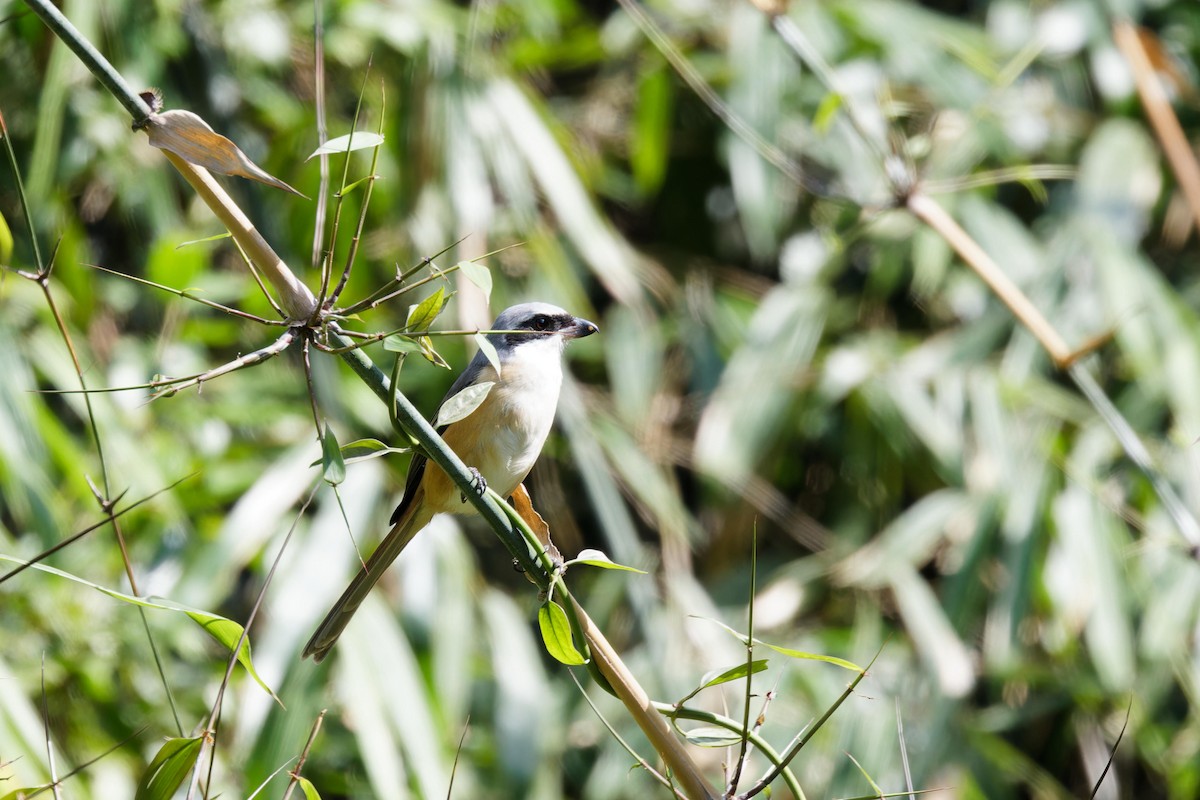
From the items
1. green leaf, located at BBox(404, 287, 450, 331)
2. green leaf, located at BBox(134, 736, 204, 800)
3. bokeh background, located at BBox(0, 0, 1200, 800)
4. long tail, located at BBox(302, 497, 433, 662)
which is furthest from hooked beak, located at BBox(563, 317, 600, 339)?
green leaf, located at BBox(134, 736, 204, 800)

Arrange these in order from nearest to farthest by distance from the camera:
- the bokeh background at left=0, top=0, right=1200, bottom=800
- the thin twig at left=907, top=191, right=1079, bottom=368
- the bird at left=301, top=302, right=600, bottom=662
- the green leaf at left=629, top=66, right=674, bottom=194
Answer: the thin twig at left=907, top=191, right=1079, bottom=368, the bird at left=301, top=302, right=600, bottom=662, the bokeh background at left=0, top=0, right=1200, bottom=800, the green leaf at left=629, top=66, right=674, bottom=194

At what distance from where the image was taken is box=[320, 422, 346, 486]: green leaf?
1286 mm

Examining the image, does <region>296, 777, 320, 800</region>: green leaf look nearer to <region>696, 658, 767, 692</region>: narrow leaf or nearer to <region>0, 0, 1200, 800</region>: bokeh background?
<region>696, 658, 767, 692</region>: narrow leaf

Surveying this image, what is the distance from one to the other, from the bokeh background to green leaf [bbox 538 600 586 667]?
2.14 metres

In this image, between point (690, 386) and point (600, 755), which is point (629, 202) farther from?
point (600, 755)

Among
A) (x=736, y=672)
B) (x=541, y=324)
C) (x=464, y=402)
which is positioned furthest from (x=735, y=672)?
(x=541, y=324)

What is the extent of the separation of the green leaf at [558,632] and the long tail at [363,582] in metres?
0.49

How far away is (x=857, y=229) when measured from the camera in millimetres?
2787

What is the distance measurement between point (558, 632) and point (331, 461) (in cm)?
34

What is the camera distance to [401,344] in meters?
1.32

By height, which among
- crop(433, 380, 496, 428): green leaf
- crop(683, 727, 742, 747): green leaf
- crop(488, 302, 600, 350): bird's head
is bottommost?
crop(488, 302, 600, 350): bird's head

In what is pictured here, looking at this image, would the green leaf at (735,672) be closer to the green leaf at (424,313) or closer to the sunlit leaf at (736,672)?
the sunlit leaf at (736,672)

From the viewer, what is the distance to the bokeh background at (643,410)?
12.5 ft

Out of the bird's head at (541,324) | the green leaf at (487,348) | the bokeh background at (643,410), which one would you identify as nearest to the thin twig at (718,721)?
the green leaf at (487,348)
